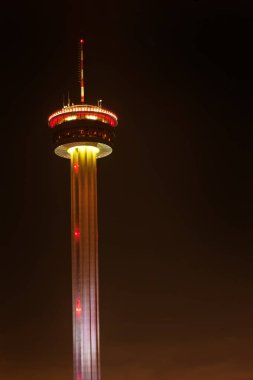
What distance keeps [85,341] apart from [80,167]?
25.3m

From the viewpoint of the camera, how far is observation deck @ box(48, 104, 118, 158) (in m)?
114

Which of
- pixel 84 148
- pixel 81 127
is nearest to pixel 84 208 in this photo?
pixel 84 148

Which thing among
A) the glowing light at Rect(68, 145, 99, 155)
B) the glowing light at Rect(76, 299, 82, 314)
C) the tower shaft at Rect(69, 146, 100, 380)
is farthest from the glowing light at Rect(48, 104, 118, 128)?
the glowing light at Rect(76, 299, 82, 314)

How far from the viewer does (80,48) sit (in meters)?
120

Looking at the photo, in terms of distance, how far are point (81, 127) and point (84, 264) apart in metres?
20.1

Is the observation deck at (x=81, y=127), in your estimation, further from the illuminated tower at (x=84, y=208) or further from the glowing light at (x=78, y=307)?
the glowing light at (x=78, y=307)

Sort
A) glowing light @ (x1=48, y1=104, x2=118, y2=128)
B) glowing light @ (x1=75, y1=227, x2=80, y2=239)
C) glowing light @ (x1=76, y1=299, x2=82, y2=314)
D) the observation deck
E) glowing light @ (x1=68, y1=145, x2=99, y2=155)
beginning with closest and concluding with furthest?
glowing light @ (x1=76, y1=299, x2=82, y2=314) < glowing light @ (x1=75, y1=227, x2=80, y2=239) < the observation deck < glowing light @ (x1=48, y1=104, x2=118, y2=128) < glowing light @ (x1=68, y1=145, x2=99, y2=155)

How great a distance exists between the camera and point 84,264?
111562 mm

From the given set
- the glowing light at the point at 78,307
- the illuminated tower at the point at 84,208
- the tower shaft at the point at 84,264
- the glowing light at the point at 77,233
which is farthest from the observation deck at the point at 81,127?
the glowing light at the point at 78,307

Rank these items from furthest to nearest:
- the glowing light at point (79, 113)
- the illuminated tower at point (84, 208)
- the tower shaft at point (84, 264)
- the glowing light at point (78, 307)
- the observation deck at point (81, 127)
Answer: the glowing light at point (79, 113) < the observation deck at point (81, 127) < the glowing light at point (78, 307) < the illuminated tower at point (84, 208) < the tower shaft at point (84, 264)

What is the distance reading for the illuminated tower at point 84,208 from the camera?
109938 mm

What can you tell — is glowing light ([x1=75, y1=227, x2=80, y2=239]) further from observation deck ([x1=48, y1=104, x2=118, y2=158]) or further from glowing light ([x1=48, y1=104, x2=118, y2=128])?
glowing light ([x1=48, y1=104, x2=118, y2=128])

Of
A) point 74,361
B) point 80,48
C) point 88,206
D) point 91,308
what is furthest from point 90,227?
point 80,48

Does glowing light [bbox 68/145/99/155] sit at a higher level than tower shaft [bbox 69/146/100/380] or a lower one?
higher
